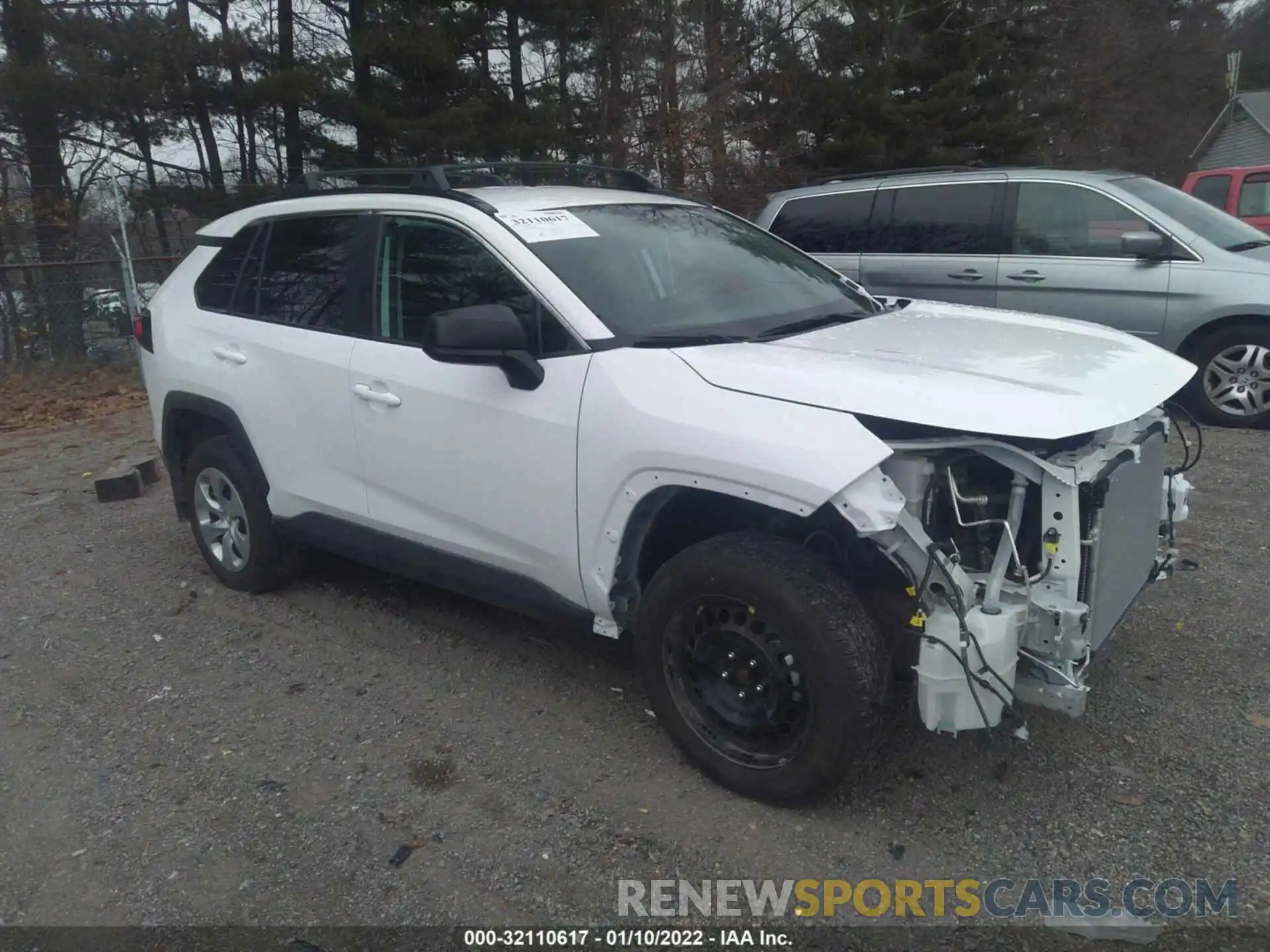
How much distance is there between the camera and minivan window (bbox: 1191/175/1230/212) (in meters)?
12.9

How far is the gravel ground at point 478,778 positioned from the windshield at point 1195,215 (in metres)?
3.44

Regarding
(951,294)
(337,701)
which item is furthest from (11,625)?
(951,294)

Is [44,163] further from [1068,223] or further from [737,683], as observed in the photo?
[737,683]

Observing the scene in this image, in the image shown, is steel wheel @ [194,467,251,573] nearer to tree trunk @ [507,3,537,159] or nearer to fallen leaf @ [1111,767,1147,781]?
fallen leaf @ [1111,767,1147,781]

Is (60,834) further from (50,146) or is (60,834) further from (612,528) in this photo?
(50,146)

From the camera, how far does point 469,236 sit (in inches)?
146

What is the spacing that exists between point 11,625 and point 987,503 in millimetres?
4381

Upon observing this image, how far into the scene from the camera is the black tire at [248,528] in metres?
4.59

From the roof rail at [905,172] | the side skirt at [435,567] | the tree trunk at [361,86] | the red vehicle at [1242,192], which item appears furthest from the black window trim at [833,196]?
the tree trunk at [361,86]

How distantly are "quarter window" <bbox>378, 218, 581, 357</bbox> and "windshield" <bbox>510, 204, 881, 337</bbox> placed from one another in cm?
16

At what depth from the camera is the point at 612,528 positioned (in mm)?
3180

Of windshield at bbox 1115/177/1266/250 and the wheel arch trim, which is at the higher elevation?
windshield at bbox 1115/177/1266/250

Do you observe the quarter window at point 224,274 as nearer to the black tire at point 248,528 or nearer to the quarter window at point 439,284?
the black tire at point 248,528

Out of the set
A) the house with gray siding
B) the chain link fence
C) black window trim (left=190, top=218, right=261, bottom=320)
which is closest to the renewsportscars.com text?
black window trim (left=190, top=218, right=261, bottom=320)
